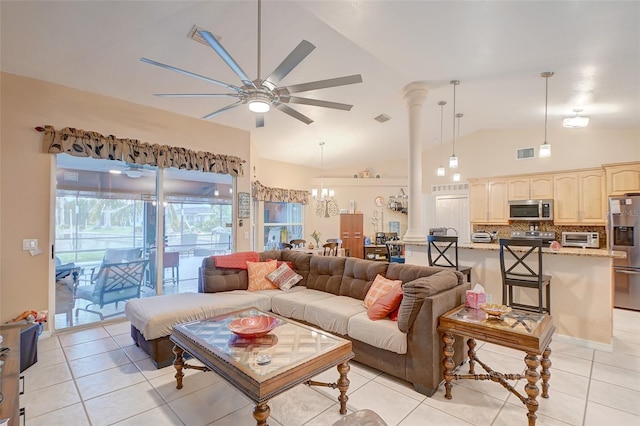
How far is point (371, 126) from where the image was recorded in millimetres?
6359

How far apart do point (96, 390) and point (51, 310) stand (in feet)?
6.33

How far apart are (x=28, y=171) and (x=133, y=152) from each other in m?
1.14

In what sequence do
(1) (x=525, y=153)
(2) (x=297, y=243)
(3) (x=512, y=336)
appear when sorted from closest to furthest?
1. (3) (x=512, y=336)
2. (1) (x=525, y=153)
3. (2) (x=297, y=243)

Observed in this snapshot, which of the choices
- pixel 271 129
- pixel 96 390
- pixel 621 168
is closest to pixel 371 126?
pixel 271 129

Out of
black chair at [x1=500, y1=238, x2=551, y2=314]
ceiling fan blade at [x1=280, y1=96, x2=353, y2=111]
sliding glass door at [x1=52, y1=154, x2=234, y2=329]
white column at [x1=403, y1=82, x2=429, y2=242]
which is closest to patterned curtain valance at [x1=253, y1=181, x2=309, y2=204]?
sliding glass door at [x1=52, y1=154, x2=234, y2=329]

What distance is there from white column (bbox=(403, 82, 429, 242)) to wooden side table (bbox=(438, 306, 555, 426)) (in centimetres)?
216

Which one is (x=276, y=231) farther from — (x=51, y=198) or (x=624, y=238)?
(x=624, y=238)

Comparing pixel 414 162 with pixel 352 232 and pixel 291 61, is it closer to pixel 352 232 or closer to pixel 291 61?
pixel 291 61

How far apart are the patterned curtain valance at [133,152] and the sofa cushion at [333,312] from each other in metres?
3.09

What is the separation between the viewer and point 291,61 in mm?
2273

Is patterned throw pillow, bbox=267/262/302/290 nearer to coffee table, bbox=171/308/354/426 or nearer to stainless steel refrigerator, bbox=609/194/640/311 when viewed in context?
coffee table, bbox=171/308/354/426

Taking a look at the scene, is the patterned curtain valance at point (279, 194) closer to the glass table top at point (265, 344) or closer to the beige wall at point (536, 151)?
the beige wall at point (536, 151)

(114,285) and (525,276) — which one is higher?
(525,276)

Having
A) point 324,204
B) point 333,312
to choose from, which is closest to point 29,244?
point 333,312
